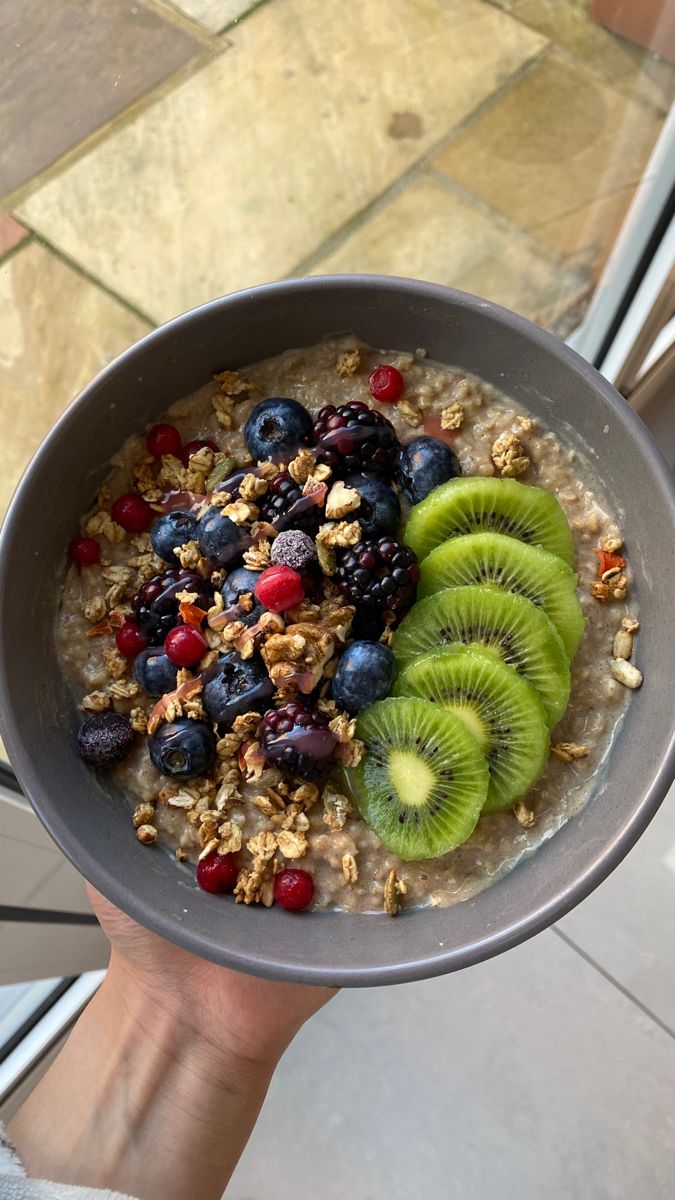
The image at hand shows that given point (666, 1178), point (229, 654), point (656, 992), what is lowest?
point (666, 1178)

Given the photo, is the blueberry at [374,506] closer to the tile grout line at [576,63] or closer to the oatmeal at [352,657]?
the oatmeal at [352,657]

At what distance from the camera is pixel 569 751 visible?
111cm

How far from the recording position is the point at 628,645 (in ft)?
3.75

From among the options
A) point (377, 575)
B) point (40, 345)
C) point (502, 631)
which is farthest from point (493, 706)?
point (40, 345)

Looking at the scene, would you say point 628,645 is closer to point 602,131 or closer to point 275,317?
point 275,317

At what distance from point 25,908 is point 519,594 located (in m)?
0.96

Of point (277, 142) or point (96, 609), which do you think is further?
point (277, 142)

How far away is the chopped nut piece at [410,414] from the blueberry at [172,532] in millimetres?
285

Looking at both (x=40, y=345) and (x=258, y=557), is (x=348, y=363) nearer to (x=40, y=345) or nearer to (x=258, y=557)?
(x=258, y=557)

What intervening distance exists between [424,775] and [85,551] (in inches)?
19.4

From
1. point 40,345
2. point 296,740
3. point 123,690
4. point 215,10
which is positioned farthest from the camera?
point 40,345

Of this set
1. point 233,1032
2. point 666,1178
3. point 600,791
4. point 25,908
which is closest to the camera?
point 600,791

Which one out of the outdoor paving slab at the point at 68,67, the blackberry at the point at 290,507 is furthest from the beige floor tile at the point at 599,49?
the blackberry at the point at 290,507

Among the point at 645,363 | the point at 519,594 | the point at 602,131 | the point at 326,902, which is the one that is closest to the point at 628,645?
the point at 519,594
